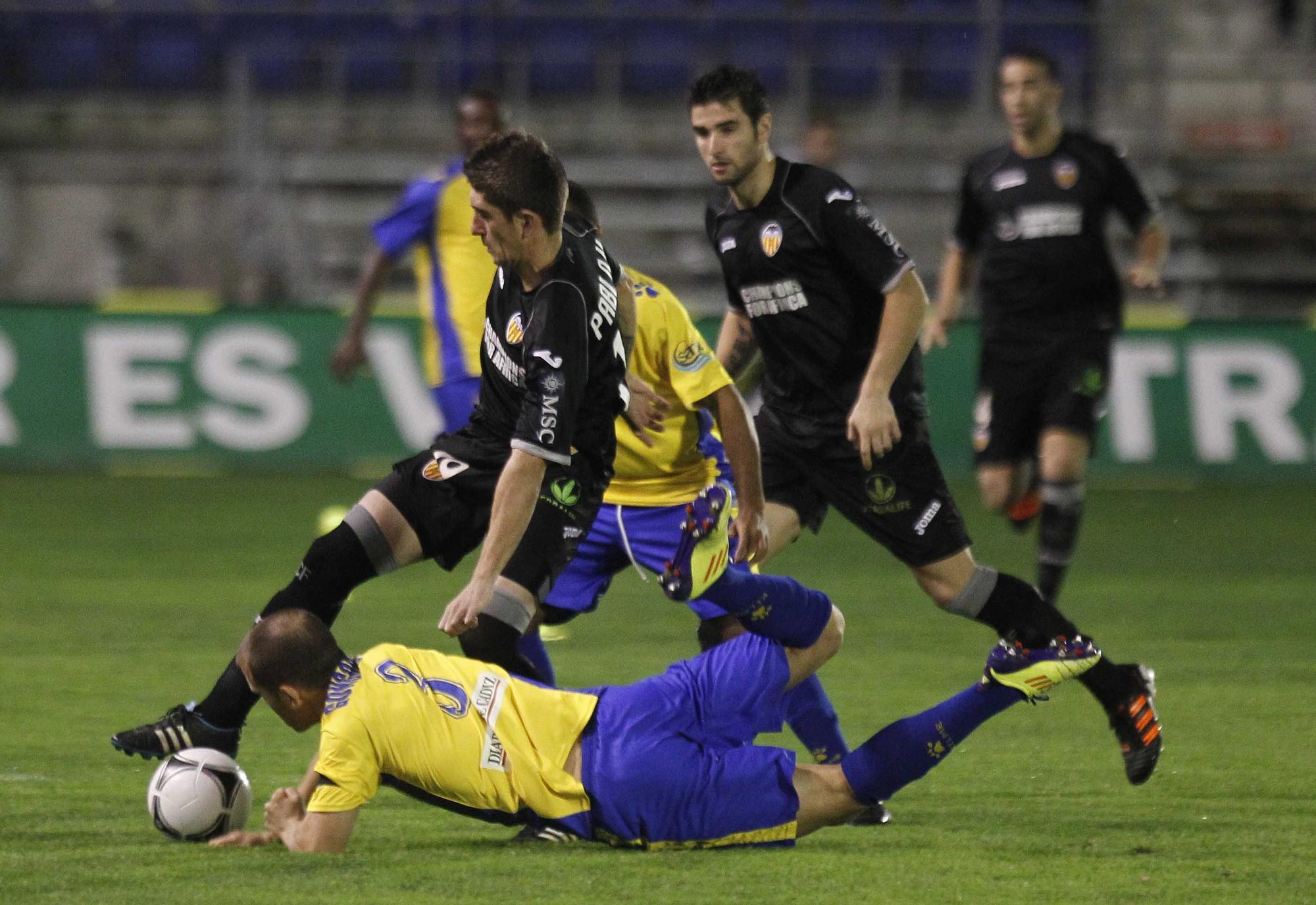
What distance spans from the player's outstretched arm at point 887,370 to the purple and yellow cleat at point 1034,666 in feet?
1.98

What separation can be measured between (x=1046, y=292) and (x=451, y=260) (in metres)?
2.45

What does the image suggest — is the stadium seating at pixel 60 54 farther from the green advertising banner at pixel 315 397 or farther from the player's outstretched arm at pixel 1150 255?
→ the player's outstretched arm at pixel 1150 255

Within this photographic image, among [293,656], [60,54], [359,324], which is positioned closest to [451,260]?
[359,324]

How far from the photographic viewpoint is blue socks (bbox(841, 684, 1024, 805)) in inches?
177

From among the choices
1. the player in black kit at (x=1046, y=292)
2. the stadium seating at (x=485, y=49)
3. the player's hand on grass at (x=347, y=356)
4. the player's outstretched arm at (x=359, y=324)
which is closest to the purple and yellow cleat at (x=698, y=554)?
the player in black kit at (x=1046, y=292)

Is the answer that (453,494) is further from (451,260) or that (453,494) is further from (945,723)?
(451,260)

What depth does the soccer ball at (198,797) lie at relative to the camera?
14.9 ft

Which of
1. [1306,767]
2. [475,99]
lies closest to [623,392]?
[1306,767]

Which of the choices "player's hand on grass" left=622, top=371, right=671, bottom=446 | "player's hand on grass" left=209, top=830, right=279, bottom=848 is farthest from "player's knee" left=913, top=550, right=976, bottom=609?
"player's hand on grass" left=209, top=830, right=279, bottom=848

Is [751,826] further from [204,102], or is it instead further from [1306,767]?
[204,102]

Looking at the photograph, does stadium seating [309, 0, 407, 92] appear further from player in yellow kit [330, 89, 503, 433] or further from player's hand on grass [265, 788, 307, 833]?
player's hand on grass [265, 788, 307, 833]

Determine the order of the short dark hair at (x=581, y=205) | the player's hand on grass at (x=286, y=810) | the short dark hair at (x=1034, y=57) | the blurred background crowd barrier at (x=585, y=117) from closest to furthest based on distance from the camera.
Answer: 1. the player's hand on grass at (x=286, y=810)
2. the short dark hair at (x=581, y=205)
3. the short dark hair at (x=1034, y=57)
4. the blurred background crowd barrier at (x=585, y=117)

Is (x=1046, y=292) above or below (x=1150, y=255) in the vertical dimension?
below

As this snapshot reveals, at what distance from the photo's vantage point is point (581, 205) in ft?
17.0
